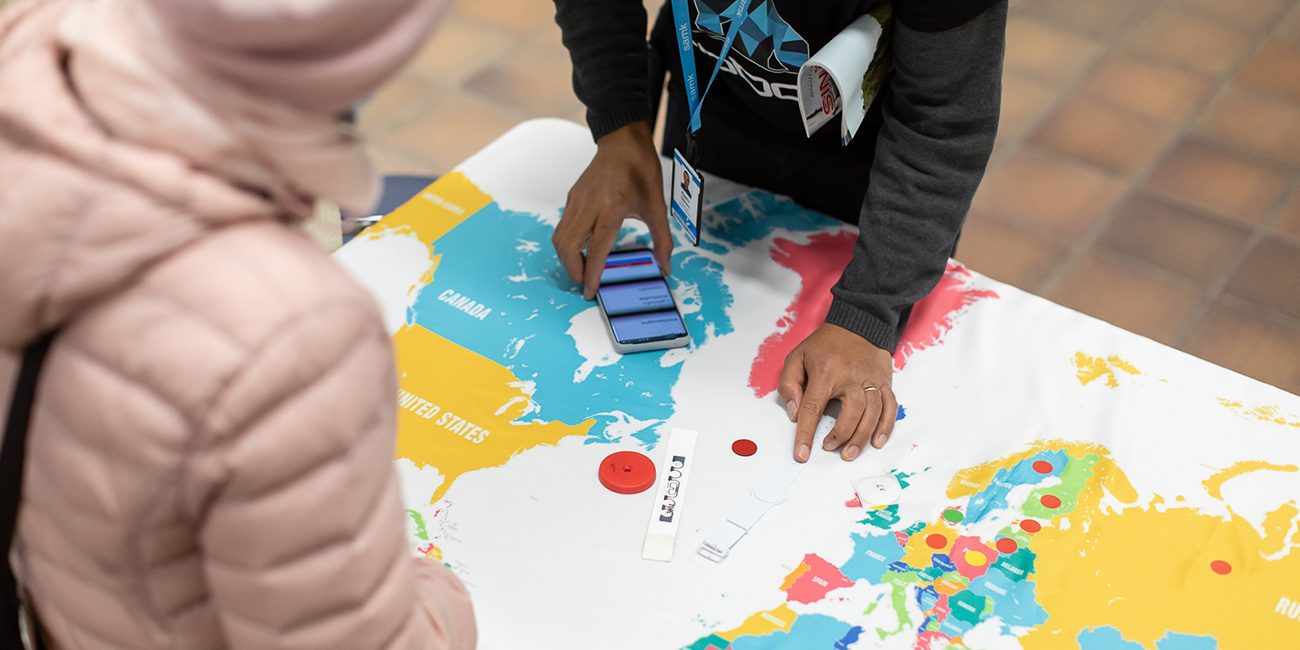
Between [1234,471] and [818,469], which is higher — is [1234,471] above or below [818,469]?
above

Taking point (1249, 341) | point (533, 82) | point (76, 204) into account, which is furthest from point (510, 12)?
point (76, 204)

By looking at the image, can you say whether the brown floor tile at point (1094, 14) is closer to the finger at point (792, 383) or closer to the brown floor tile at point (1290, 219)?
the brown floor tile at point (1290, 219)

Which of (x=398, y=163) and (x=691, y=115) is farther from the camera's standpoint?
(x=398, y=163)

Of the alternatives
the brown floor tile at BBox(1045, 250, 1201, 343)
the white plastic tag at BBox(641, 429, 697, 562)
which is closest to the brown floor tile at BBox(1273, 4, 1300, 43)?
the brown floor tile at BBox(1045, 250, 1201, 343)

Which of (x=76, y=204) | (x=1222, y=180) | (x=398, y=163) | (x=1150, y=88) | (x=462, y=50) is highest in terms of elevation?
(x=1150, y=88)

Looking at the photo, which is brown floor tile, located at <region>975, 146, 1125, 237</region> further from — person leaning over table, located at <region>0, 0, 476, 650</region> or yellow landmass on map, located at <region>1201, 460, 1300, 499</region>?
person leaning over table, located at <region>0, 0, 476, 650</region>

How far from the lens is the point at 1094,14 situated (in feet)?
11.2

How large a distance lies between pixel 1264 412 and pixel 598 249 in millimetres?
830

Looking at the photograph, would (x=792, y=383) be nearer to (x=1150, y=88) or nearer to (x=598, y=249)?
(x=598, y=249)

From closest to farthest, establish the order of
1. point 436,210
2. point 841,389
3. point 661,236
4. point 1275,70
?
1. point 841,389
2. point 661,236
3. point 436,210
4. point 1275,70

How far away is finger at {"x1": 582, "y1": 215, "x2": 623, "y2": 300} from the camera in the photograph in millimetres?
1462

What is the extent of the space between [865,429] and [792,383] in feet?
0.34

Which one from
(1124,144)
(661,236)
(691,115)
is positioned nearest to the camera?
(691,115)

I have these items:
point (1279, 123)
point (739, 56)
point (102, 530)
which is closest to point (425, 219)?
point (739, 56)
